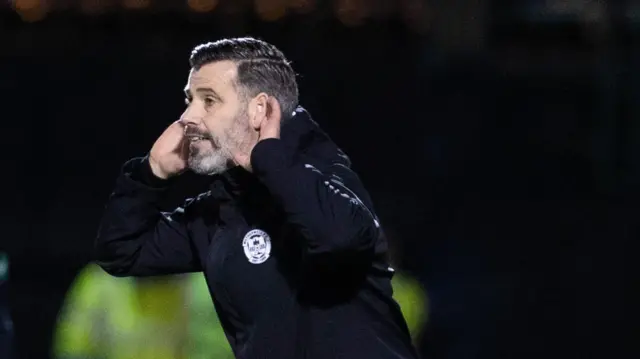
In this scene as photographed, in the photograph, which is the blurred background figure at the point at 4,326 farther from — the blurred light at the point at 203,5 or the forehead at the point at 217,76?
the forehead at the point at 217,76

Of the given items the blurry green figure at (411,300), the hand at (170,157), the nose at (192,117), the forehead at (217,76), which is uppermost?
the forehead at (217,76)

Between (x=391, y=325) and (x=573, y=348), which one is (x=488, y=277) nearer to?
(x=573, y=348)

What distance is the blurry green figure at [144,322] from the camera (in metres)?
5.22

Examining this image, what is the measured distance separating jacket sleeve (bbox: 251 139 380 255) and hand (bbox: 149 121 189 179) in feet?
1.35

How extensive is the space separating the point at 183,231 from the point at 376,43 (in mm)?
4306

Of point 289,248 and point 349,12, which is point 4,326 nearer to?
point 289,248

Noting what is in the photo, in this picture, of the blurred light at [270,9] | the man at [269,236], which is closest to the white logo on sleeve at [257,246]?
the man at [269,236]

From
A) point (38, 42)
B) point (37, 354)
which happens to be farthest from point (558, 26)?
point (37, 354)

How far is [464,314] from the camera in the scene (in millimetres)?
5836

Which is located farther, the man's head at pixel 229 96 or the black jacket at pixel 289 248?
the man's head at pixel 229 96

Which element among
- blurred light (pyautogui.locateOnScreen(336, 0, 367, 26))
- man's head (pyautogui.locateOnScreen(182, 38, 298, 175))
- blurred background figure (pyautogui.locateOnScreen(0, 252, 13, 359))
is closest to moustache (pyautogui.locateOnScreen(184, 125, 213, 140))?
man's head (pyautogui.locateOnScreen(182, 38, 298, 175))

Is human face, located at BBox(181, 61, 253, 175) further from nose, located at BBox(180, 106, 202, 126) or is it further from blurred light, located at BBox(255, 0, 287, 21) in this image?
blurred light, located at BBox(255, 0, 287, 21)

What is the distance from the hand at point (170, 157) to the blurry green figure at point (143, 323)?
2505 mm

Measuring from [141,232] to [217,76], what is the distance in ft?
1.42
